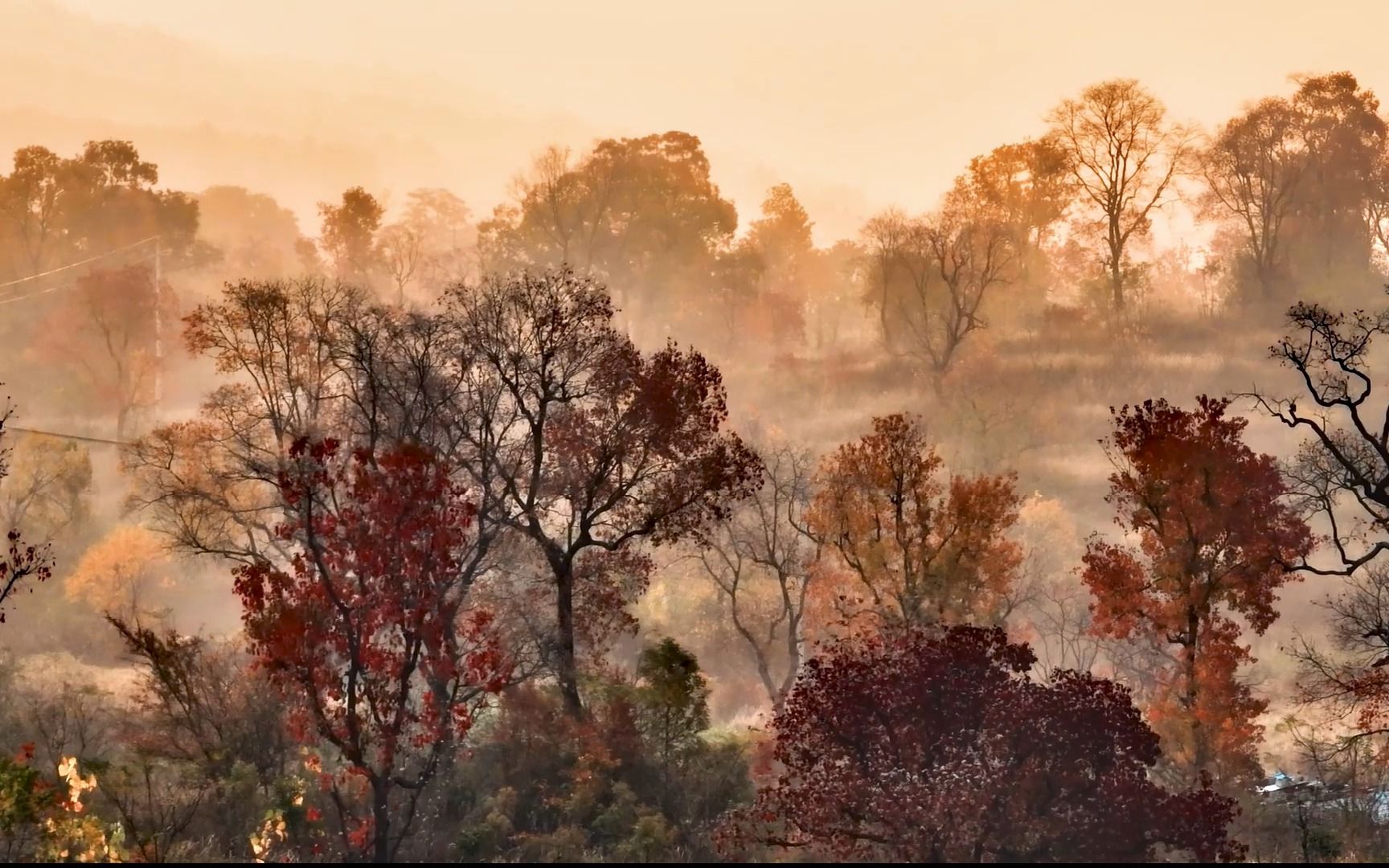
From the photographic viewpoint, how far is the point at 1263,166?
72.5 metres

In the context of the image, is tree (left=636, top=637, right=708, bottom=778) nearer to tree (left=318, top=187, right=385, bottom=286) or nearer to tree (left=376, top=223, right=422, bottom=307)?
tree (left=376, top=223, right=422, bottom=307)

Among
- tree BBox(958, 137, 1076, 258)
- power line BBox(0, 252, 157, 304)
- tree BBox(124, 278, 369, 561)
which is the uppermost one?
tree BBox(958, 137, 1076, 258)

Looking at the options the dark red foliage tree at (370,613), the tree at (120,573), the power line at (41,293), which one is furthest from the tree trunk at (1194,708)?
the power line at (41,293)

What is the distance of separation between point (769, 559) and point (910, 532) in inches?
343

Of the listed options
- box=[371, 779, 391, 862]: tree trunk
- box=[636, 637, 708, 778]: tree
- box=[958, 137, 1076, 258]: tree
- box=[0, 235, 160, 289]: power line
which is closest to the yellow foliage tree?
box=[0, 235, 160, 289]: power line

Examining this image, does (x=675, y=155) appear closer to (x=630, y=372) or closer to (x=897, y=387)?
(x=897, y=387)

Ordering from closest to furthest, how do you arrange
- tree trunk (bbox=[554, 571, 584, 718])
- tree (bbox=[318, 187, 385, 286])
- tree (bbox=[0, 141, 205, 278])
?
tree trunk (bbox=[554, 571, 584, 718]) → tree (bbox=[0, 141, 205, 278]) → tree (bbox=[318, 187, 385, 286])

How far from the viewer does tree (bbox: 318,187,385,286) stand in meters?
83.0

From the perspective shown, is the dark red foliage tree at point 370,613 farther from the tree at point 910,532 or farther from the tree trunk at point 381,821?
the tree at point 910,532

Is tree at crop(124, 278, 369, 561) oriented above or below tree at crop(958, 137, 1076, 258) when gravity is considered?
below

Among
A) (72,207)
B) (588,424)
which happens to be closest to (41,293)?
(72,207)

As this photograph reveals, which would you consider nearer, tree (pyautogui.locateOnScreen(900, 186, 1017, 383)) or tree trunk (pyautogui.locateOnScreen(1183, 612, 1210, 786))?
tree trunk (pyautogui.locateOnScreen(1183, 612, 1210, 786))

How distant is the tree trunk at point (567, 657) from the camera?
35594 millimetres

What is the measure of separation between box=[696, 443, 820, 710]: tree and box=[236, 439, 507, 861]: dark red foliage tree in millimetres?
19255
